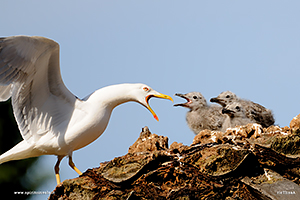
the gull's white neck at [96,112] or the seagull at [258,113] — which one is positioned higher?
the seagull at [258,113]

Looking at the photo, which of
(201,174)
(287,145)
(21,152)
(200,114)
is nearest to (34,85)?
(21,152)

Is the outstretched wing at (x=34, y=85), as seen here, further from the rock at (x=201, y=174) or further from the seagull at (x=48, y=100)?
the rock at (x=201, y=174)

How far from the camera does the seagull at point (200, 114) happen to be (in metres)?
9.12

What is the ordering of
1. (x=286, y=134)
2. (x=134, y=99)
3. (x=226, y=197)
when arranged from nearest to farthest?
1. (x=226, y=197)
2. (x=286, y=134)
3. (x=134, y=99)

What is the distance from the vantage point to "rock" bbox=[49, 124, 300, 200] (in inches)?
206

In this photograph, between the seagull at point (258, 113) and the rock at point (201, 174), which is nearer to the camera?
the rock at point (201, 174)

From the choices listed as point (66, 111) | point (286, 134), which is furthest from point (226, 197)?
point (66, 111)

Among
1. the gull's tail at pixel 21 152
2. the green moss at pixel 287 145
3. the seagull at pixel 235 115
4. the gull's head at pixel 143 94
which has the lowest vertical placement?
the gull's tail at pixel 21 152

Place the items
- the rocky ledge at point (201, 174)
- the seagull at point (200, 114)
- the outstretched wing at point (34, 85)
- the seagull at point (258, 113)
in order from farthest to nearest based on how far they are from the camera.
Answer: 1. the seagull at point (200, 114)
2. the seagull at point (258, 113)
3. the outstretched wing at point (34, 85)
4. the rocky ledge at point (201, 174)

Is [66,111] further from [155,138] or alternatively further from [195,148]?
[195,148]

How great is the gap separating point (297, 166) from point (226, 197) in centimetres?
96

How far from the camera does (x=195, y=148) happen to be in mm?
5566

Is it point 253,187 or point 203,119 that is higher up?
point 203,119

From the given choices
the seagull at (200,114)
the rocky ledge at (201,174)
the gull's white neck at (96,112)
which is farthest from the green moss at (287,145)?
the seagull at (200,114)
